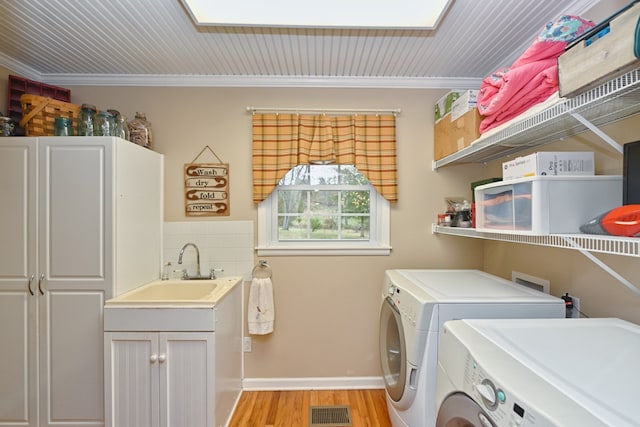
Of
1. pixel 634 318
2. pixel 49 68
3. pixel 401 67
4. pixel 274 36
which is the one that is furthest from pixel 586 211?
pixel 49 68

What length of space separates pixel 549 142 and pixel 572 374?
4.60 ft

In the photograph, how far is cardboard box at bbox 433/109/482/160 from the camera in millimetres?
1779

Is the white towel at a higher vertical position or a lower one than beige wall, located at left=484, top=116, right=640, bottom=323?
lower

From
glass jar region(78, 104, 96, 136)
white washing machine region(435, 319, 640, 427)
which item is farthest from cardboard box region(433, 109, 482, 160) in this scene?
glass jar region(78, 104, 96, 136)

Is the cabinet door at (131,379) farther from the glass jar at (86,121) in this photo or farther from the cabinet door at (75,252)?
the glass jar at (86,121)

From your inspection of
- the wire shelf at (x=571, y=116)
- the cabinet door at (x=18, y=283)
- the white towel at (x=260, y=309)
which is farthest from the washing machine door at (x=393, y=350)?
the cabinet door at (x=18, y=283)

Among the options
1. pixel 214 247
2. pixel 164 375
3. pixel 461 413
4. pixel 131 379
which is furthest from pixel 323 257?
pixel 461 413

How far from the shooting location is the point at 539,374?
0.80 metres

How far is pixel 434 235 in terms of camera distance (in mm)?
2443

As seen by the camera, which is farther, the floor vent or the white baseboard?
the white baseboard

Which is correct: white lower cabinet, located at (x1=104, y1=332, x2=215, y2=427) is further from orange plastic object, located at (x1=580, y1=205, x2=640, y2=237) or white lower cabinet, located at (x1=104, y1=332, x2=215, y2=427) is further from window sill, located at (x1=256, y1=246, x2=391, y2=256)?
orange plastic object, located at (x1=580, y1=205, x2=640, y2=237)

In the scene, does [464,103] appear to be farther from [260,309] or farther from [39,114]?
[39,114]

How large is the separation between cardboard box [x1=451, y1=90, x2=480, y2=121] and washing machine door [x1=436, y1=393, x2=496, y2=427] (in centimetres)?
153

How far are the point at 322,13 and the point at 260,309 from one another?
1.93 m
